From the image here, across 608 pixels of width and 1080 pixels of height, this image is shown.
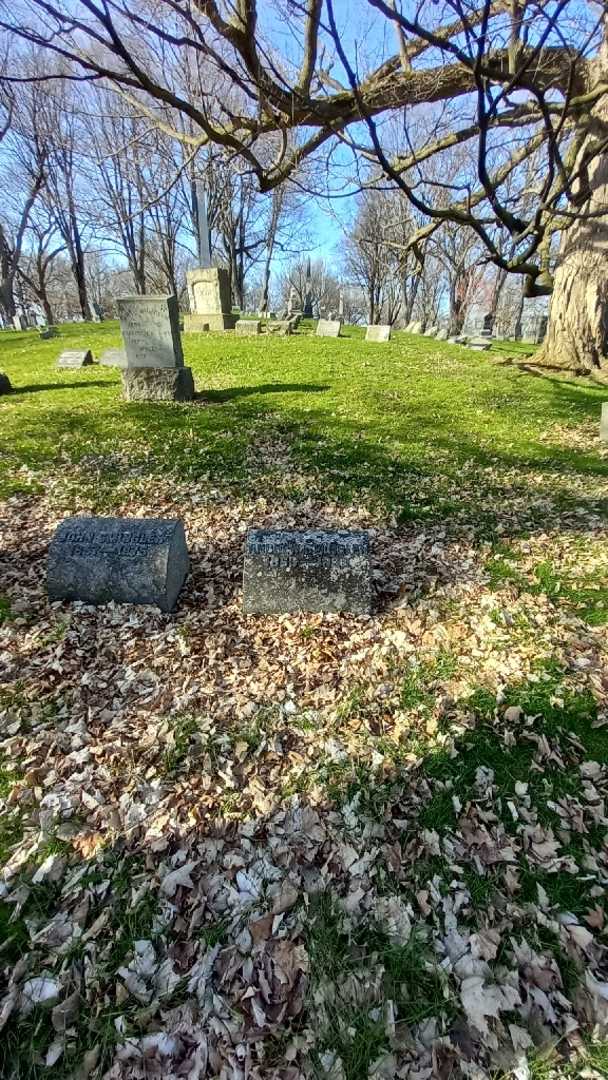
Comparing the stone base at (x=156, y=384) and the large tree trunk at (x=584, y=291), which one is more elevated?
the large tree trunk at (x=584, y=291)

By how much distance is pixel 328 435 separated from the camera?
7609mm

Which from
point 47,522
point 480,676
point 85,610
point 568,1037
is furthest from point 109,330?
point 568,1037

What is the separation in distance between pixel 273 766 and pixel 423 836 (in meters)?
0.85

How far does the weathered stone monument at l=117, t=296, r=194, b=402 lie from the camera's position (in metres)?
8.88

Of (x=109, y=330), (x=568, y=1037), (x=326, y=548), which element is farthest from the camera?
(x=109, y=330)

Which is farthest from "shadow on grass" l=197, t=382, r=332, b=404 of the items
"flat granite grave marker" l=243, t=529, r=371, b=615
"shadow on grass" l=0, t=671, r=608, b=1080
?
"shadow on grass" l=0, t=671, r=608, b=1080

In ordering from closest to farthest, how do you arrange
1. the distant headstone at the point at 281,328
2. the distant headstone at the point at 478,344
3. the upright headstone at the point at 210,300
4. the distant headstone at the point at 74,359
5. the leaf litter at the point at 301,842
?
the leaf litter at the point at 301,842
the distant headstone at the point at 74,359
the distant headstone at the point at 478,344
the distant headstone at the point at 281,328
the upright headstone at the point at 210,300

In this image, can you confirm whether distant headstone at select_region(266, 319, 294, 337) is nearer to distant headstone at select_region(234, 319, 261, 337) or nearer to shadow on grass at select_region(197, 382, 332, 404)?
distant headstone at select_region(234, 319, 261, 337)

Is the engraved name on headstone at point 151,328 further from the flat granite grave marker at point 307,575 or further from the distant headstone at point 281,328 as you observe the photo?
the distant headstone at point 281,328

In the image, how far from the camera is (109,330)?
22516 millimetres

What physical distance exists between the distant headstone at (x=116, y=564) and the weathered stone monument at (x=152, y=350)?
19.2 ft

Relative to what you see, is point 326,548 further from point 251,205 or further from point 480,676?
point 251,205

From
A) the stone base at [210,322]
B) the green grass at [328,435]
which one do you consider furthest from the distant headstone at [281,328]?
the green grass at [328,435]

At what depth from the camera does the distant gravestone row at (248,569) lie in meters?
3.89
